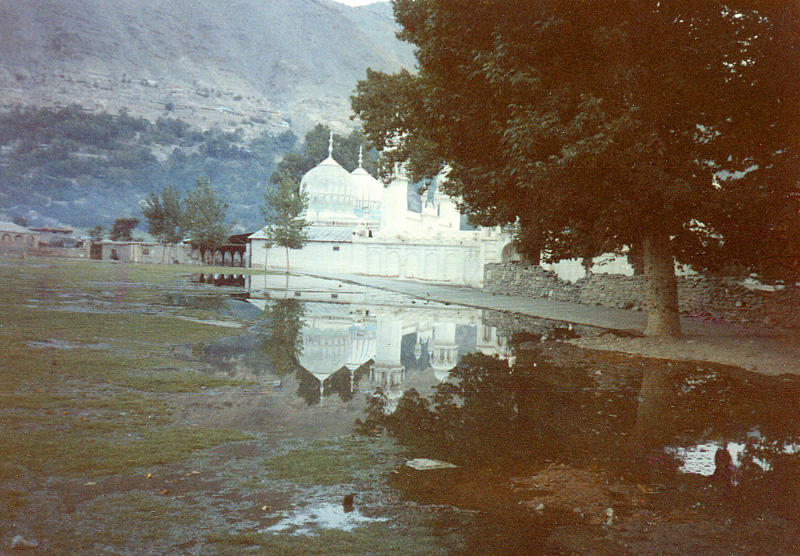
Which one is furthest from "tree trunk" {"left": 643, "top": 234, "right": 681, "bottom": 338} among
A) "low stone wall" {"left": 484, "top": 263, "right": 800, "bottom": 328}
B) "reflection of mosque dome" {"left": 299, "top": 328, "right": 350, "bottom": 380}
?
"reflection of mosque dome" {"left": 299, "top": 328, "right": 350, "bottom": 380}

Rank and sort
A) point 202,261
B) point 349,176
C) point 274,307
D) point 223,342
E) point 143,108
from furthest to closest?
point 143,108 → point 349,176 → point 202,261 → point 274,307 → point 223,342

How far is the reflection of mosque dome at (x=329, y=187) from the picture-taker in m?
80.7

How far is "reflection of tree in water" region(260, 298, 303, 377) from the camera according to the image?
971 cm

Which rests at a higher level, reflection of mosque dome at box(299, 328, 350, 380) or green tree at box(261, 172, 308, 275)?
green tree at box(261, 172, 308, 275)

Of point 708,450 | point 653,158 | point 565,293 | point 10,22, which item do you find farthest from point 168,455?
point 10,22

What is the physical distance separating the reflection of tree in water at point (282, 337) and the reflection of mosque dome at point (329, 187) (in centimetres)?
6118

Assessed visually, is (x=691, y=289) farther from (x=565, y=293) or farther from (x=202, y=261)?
(x=202, y=261)

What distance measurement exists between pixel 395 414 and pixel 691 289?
18.1 m

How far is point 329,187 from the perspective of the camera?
81375 millimetres

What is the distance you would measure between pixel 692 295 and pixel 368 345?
563 inches

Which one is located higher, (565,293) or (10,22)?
(10,22)

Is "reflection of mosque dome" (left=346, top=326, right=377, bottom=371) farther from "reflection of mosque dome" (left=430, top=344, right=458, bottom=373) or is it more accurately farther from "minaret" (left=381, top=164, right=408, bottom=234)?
"minaret" (left=381, top=164, right=408, bottom=234)

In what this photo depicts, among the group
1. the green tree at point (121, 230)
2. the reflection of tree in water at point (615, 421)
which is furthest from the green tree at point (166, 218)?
the reflection of tree in water at point (615, 421)

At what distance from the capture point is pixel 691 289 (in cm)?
2208
